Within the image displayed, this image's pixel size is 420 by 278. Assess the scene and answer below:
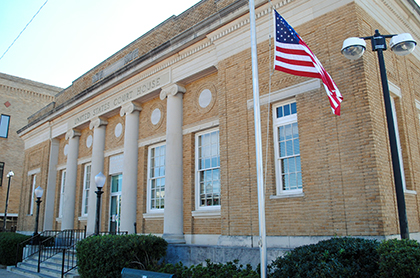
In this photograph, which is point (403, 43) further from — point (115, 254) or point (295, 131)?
point (115, 254)

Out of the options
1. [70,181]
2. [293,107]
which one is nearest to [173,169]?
[293,107]

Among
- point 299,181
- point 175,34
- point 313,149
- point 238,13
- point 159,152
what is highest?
point 175,34

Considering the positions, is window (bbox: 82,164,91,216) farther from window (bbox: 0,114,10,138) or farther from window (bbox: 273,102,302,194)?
window (bbox: 0,114,10,138)

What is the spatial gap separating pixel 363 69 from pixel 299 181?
3625mm

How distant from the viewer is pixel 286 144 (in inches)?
441

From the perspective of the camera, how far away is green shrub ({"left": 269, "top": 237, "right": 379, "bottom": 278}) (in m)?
6.23

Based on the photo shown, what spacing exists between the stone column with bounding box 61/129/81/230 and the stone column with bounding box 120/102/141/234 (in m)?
5.94

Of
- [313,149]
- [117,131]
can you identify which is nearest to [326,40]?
[313,149]

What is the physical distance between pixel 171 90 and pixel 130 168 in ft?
14.3

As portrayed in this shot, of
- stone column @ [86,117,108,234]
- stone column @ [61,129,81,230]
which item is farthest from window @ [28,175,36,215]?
stone column @ [86,117,108,234]

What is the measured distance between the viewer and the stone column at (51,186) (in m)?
23.7

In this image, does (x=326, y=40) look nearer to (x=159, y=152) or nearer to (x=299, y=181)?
(x=299, y=181)

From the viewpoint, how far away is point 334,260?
21.0 feet

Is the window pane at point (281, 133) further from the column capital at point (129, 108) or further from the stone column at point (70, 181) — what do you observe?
the stone column at point (70, 181)
